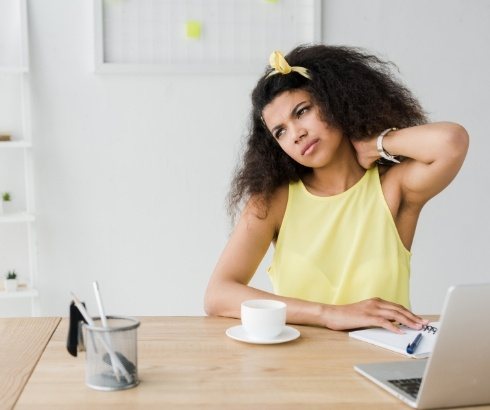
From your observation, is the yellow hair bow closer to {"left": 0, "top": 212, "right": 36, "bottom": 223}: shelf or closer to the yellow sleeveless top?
the yellow sleeveless top

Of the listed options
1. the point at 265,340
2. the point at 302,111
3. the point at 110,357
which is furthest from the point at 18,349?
the point at 302,111

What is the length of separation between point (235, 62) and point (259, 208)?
1150 mm

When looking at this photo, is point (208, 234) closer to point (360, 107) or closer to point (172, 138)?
point (172, 138)

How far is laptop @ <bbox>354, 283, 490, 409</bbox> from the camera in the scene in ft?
3.22

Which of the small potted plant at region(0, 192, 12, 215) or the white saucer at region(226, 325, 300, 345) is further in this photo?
→ the small potted plant at region(0, 192, 12, 215)

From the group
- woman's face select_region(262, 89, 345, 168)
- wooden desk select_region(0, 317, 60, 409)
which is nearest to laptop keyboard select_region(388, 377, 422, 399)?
wooden desk select_region(0, 317, 60, 409)

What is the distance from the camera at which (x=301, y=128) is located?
178 centimetres

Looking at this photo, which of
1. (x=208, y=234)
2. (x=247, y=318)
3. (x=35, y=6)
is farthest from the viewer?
(x=208, y=234)

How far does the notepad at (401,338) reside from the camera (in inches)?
51.0

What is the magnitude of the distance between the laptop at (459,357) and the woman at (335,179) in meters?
0.68

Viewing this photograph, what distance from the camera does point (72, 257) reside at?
2.84 m

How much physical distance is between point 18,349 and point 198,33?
1764 mm

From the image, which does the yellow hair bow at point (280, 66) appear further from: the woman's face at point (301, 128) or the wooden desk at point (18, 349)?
the wooden desk at point (18, 349)

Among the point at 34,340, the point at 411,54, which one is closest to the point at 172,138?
the point at 411,54
